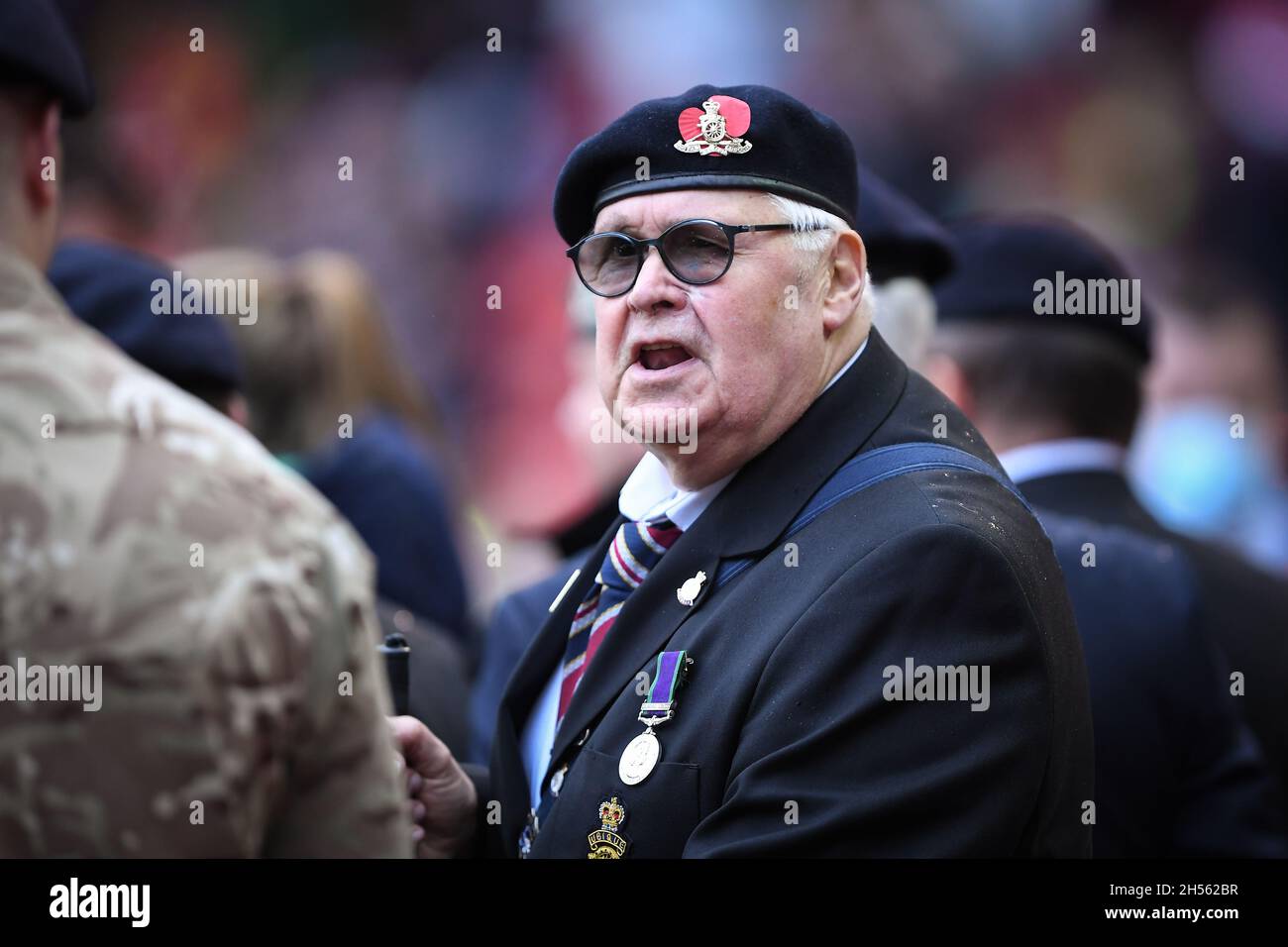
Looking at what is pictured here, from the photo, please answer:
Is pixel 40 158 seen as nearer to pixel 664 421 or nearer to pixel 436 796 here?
pixel 664 421

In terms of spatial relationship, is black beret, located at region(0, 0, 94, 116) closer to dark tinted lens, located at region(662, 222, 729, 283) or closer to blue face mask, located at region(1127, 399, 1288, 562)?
dark tinted lens, located at region(662, 222, 729, 283)

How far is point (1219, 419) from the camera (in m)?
7.52

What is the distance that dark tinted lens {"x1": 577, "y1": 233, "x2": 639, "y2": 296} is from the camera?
2854mm

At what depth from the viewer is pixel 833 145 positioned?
288 cm

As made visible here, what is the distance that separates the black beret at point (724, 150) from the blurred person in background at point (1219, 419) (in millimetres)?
4371

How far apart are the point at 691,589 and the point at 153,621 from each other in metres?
1.17

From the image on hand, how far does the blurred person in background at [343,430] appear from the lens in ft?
15.6

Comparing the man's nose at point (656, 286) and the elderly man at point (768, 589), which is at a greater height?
the man's nose at point (656, 286)

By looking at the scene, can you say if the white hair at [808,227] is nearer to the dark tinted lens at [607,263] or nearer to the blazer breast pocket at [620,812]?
the dark tinted lens at [607,263]

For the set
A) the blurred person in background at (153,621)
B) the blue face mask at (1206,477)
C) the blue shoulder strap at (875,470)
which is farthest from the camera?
the blue face mask at (1206,477)

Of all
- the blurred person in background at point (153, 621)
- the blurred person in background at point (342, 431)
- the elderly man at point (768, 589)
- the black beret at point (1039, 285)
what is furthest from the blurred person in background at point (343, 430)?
the blurred person in background at point (153, 621)

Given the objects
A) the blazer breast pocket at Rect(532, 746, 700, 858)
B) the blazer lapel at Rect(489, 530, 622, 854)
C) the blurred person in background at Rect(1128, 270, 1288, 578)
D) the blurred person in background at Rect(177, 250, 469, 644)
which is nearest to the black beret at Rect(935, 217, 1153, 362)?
the blazer lapel at Rect(489, 530, 622, 854)

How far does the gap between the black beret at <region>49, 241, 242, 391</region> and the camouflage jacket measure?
5.99ft
